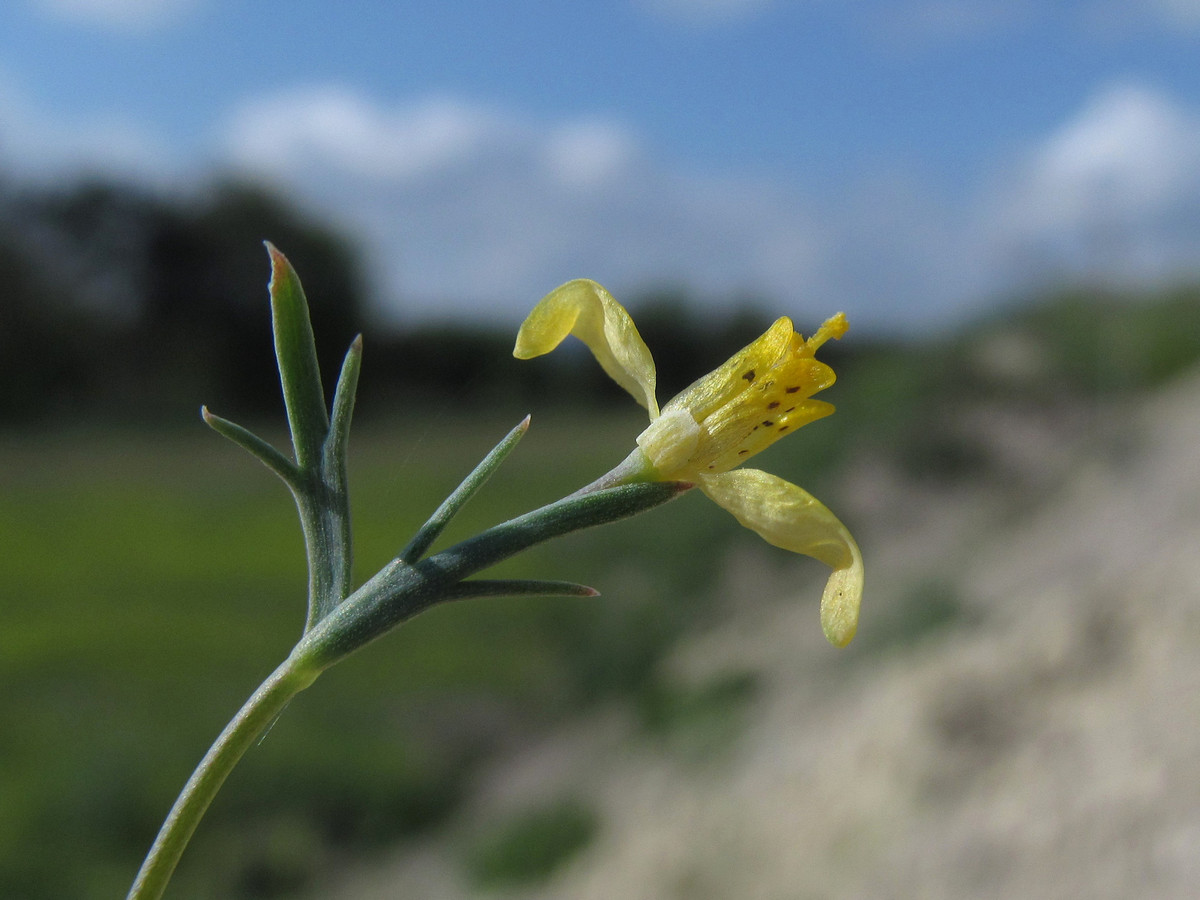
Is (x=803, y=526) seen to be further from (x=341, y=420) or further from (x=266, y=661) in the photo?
(x=266, y=661)

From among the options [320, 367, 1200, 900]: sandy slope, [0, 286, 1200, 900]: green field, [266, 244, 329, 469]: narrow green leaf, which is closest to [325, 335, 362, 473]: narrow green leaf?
[266, 244, 329, 469]: narrow green leaf

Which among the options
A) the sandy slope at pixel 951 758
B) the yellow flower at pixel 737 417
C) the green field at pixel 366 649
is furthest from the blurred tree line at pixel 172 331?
the yellow flower at pixel 737 417

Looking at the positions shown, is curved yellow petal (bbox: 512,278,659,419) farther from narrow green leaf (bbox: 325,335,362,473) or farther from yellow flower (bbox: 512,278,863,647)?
narrow green leaf (bbox: 325,335,362,473)

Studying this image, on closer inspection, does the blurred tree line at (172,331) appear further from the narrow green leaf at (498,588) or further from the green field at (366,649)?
the narrow green leaf at (498,588)

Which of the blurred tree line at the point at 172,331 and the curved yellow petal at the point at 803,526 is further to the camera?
the blurred tree line at the point at 172,331

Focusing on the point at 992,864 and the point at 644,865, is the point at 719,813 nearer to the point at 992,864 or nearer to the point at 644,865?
the point at 644,865

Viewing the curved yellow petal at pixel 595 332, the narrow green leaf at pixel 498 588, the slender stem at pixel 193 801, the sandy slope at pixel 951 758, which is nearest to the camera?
the slender stem at pixel 193 801
